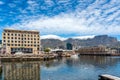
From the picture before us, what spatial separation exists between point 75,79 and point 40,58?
114 meters

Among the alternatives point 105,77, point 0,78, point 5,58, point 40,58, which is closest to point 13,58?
point 5,58

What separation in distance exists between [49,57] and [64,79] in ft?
400

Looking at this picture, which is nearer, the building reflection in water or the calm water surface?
the building reflection in water

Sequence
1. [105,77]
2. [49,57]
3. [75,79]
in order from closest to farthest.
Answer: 1. [105,77]
2. [75,79]
3. [49,57]

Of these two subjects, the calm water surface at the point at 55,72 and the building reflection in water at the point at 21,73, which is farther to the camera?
the calm water surface at the point at 55,72

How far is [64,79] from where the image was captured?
227 feet

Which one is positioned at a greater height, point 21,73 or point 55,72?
point 21,73

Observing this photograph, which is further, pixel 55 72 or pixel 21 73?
pixel 55 72

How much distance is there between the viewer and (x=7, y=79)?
7081 centimetres

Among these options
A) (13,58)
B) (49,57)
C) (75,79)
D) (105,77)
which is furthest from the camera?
(49,57)

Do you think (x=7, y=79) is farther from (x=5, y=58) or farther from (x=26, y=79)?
(x=5, y=58)

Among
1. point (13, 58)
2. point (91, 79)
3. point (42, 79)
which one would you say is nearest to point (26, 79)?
point (42, 79)

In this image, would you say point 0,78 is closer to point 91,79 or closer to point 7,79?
point 7,79

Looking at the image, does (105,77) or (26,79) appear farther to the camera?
(26,79)
